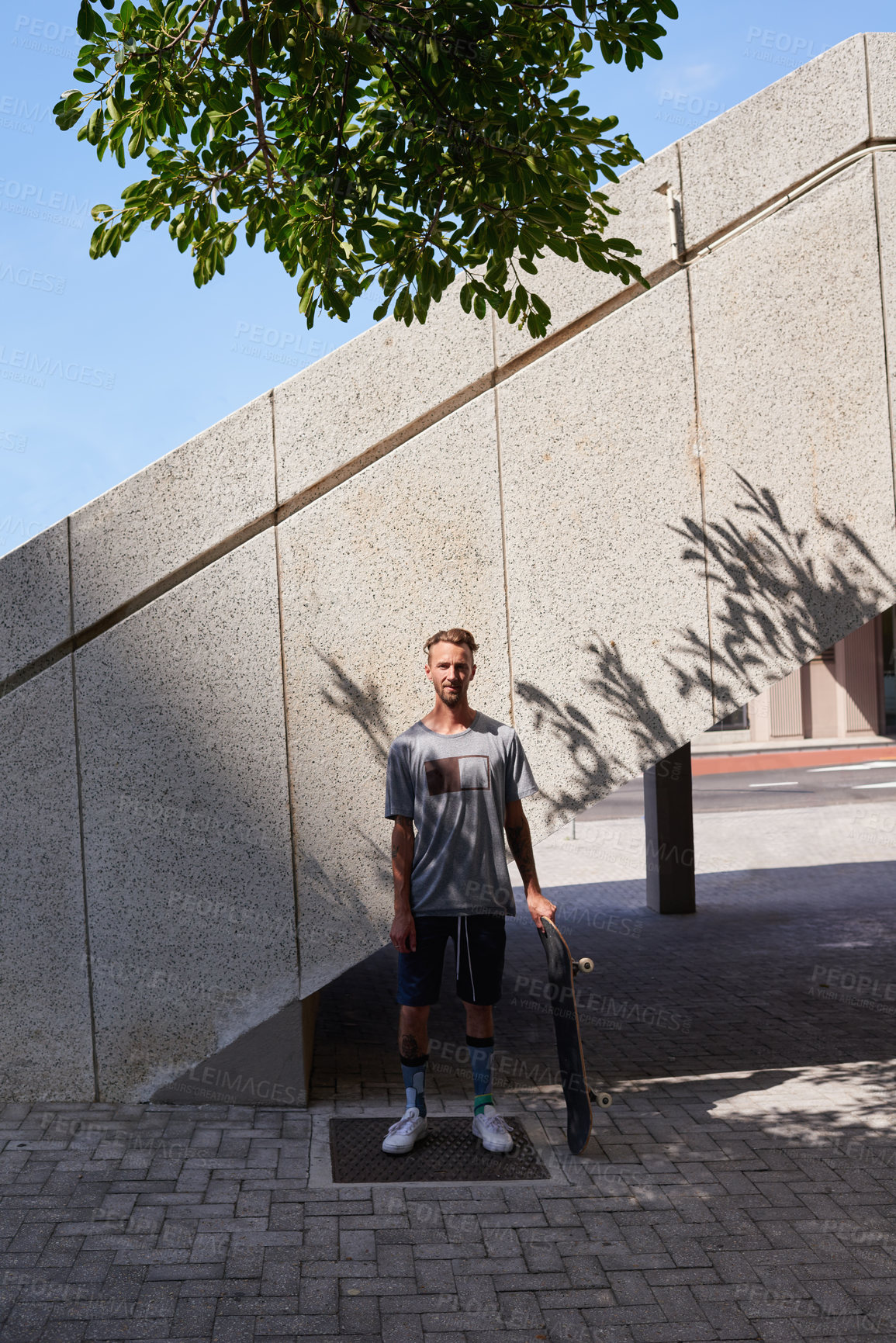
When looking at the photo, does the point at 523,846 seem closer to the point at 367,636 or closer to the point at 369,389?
the point at 367,636

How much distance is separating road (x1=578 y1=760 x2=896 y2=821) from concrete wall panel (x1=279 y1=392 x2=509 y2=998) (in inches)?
551

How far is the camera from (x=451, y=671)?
4.77 metres

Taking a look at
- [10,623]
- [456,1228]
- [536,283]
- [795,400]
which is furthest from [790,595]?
[10,623]

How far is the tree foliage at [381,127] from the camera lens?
4.25 meters

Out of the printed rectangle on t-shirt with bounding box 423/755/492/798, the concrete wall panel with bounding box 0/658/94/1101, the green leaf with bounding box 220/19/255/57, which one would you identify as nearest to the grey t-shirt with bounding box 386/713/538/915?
the printed rectangle on t-shirt with bounding box 423/755/492/798

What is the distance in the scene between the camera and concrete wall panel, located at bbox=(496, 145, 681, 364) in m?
5.54

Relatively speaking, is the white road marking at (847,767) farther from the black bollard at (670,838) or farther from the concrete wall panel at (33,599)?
the concrete wall panel at (33,599)

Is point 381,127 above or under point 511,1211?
above

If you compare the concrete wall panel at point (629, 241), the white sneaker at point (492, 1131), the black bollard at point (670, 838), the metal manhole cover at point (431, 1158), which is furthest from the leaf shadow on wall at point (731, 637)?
the black bollard at point (670, 838)

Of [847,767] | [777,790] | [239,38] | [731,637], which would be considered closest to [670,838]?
[731,637]

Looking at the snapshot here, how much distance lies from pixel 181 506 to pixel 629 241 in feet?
8.48

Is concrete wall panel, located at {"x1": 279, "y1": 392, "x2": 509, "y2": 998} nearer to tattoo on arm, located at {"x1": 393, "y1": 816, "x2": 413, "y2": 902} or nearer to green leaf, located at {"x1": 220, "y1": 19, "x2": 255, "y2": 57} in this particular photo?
tattoo on arm, located at {"x1": 393, "y1": 816, "x2": 413, "y2": 902}

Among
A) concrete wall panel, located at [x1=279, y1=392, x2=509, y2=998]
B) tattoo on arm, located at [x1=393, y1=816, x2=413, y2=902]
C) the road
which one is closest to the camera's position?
tattoo on arm, located at [x1=393, y1=816, x2=413, y2=902]

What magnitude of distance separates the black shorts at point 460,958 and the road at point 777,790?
14417 millimetres
